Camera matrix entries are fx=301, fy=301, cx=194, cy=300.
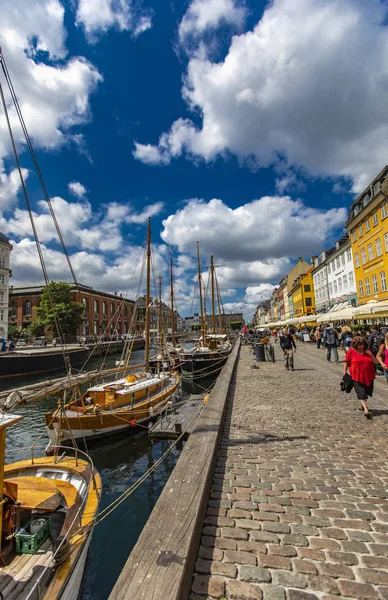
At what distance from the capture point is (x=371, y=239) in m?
28.3

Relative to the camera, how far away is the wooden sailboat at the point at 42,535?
338 cm

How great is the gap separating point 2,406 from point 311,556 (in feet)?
14.8

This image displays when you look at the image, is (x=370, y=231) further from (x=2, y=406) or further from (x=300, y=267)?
(x=300, y=267)

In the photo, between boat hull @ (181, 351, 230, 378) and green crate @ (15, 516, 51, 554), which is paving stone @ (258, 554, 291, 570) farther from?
boat hull @ (181, 351, 230, 378)

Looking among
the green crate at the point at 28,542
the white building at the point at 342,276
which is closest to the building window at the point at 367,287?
the white building at the point at 342,276

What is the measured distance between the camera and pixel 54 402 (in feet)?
62.6

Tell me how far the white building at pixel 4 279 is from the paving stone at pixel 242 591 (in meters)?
59.2

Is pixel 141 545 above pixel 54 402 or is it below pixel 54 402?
above

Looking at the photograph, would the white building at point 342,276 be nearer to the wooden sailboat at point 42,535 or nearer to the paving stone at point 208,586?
the wooden sailboat at point 42,535

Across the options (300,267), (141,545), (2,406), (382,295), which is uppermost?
(300,267)

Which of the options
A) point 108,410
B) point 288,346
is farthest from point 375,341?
point 108,410

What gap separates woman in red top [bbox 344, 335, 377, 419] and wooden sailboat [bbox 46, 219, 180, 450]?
26.6 feet

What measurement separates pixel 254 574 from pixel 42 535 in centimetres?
288

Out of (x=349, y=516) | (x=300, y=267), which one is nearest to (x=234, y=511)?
(x=349, y=516)
